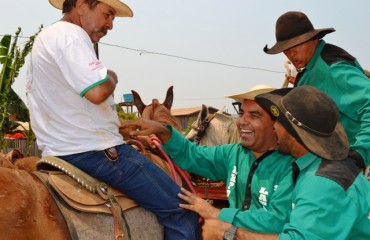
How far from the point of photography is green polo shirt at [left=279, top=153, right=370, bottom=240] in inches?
78.7

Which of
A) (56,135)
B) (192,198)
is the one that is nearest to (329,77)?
(192,198)

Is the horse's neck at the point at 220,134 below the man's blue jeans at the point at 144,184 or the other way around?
below

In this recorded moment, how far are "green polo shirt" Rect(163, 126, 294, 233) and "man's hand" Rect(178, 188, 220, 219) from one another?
0.05 metres

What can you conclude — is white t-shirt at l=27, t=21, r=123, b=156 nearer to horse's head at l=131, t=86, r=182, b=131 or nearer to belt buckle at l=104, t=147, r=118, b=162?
belt buckle at l=104, t=147, r=118, b=162

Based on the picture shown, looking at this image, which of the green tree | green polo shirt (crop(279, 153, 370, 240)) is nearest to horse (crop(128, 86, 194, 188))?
green polo shirt (crop(279, 153, 370, 240))

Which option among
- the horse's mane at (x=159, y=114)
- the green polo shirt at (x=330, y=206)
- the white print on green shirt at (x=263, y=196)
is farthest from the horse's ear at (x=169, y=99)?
the green polo shirt at (x=330, y=206)

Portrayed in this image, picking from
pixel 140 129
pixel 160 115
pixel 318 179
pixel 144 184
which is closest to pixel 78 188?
pixel 144 184

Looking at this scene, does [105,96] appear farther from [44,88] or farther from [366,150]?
[366,150]

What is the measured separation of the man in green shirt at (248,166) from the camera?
2.53 metres

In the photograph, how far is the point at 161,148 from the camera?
3.37 metres

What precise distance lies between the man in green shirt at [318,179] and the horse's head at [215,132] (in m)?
4.33

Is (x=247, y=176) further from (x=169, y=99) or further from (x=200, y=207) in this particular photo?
(x=169, y=99)

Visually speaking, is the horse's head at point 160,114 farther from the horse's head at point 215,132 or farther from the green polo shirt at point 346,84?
the horse's head at point 215,132

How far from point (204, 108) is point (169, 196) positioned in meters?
4.68
